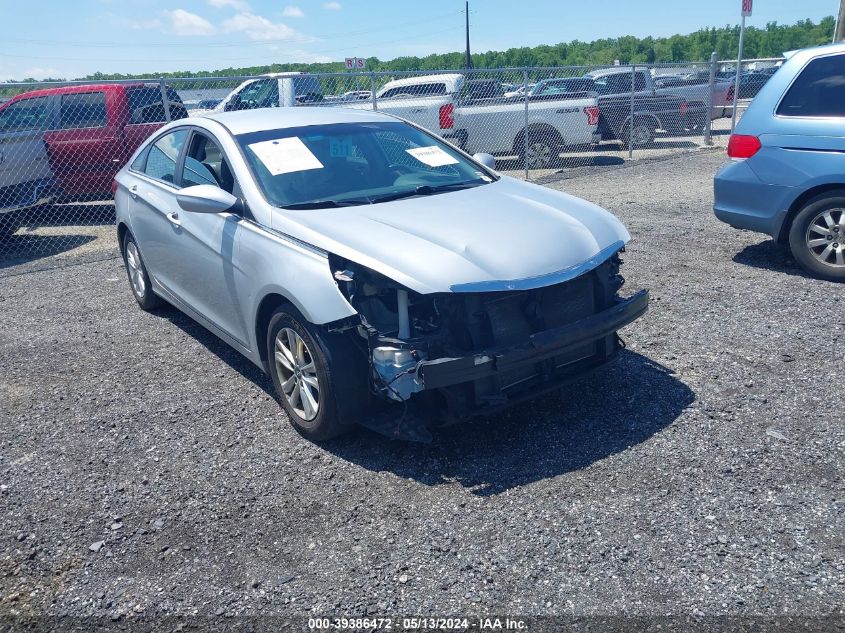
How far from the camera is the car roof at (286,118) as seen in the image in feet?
16.2

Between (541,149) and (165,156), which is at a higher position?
(165,156)

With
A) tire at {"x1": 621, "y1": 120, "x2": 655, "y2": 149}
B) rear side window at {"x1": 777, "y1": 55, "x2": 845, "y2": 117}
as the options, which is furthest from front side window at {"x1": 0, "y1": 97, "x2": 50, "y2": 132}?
tire at {"x1": 621, "y1": 120, "x2": 655, "y2": 149}

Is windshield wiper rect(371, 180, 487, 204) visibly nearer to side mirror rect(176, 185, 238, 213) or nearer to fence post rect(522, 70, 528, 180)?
side mirror rect(176, 185, 238, 213)

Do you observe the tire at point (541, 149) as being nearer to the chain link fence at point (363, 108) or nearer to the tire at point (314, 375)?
the chain link fence at point (363, 108)

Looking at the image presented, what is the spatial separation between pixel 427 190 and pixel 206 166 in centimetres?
152

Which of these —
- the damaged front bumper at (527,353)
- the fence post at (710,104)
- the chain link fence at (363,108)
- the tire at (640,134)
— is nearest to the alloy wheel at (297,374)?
the damaged front bumper at (527,353)

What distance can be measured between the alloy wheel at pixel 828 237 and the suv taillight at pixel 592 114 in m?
9.02

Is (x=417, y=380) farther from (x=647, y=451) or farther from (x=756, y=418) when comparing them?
(x=756, y=418)

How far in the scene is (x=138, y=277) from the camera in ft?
21.6

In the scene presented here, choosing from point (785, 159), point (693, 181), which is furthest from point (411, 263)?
point (693, 181)

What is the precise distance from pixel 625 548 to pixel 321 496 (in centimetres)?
143

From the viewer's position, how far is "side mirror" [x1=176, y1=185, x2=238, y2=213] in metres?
4.27

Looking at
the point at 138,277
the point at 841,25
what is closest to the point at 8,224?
the point at 138,277

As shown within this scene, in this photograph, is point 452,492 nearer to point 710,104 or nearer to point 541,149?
point 541,149
